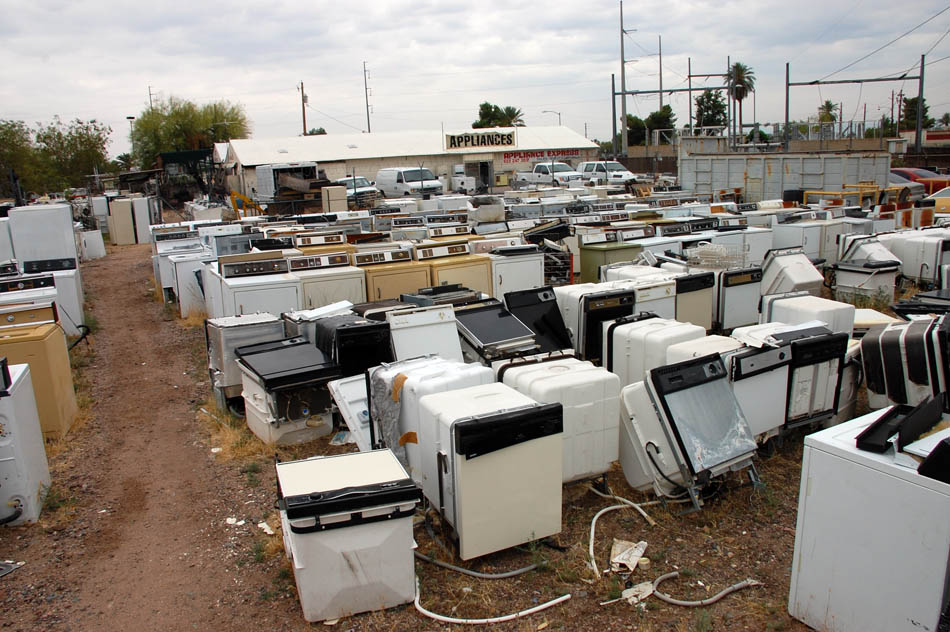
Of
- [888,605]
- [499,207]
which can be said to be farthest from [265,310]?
[499,207]

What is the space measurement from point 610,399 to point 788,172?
2141 centimetres

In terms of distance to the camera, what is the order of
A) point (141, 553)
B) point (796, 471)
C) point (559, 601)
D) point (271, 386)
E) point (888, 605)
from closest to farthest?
point (888, 605) → point (559, 601) → point (141, 553) → point (796, 471) → point (271, 386)

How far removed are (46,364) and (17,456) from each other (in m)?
1.92

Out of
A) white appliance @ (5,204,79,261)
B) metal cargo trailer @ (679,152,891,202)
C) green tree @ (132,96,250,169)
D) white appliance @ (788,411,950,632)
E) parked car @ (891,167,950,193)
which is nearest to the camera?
white appliance @ (788,411,950,632)

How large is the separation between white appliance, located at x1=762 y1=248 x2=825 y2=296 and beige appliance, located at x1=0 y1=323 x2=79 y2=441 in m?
8.69

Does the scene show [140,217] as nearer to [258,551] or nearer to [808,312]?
[258,551]

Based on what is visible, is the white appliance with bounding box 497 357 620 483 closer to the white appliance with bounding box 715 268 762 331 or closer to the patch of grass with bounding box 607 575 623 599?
the patch of grass with bounding box 607 575 623 599

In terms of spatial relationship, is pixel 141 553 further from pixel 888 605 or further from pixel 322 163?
pixel 322 163

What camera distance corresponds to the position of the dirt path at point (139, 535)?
13.6ft

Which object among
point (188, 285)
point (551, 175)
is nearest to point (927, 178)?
point (551, 175)

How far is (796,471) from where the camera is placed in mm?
5723

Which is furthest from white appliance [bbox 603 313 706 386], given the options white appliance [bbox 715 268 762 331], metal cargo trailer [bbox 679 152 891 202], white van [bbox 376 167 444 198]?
white van [bbox 376 167 444 198]

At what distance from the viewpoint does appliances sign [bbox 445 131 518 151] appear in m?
42.1

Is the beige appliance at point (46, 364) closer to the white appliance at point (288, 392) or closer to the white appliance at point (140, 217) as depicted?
the white appliance at point (288, 392)
